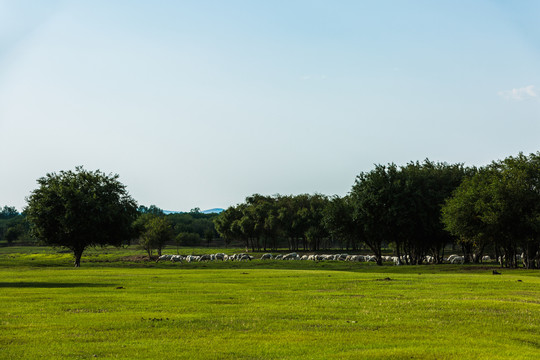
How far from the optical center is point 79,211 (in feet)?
250

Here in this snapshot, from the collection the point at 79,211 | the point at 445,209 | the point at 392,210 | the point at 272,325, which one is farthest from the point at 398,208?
the point at 272,325

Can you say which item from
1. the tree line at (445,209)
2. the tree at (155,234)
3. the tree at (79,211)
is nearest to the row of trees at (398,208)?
the tree line at (445,209)

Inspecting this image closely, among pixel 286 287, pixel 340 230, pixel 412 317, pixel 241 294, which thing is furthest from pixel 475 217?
pixel 412 317

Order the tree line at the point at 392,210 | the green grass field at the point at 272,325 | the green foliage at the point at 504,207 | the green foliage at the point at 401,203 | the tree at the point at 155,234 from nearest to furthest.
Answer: the green grass field at the point at 272,325
the green foliage at the point at 504,207
the tree line at the point at 392,210
the green foliage at the point at 401,203
the tree at the point at 155,234

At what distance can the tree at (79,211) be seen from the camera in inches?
2992

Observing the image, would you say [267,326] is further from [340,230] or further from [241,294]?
[340,230]

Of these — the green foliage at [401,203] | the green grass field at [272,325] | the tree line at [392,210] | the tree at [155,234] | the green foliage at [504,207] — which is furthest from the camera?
the tree at [155,234]

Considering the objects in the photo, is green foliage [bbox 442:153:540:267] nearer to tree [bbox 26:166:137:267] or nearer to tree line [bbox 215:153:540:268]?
tree line [bbox 215:153:540:268]

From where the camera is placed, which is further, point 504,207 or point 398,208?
point 398,208

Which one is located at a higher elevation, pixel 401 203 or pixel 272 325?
pixel 401 203

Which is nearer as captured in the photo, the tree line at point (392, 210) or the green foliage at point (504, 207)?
the green foliage at point (504, 207)

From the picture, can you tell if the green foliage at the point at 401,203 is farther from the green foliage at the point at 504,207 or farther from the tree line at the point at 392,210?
the green foliage at the point at 504,207

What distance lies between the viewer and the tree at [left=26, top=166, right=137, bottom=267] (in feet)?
249

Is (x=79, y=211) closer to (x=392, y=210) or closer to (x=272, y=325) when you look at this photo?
(x=392, y=210)
